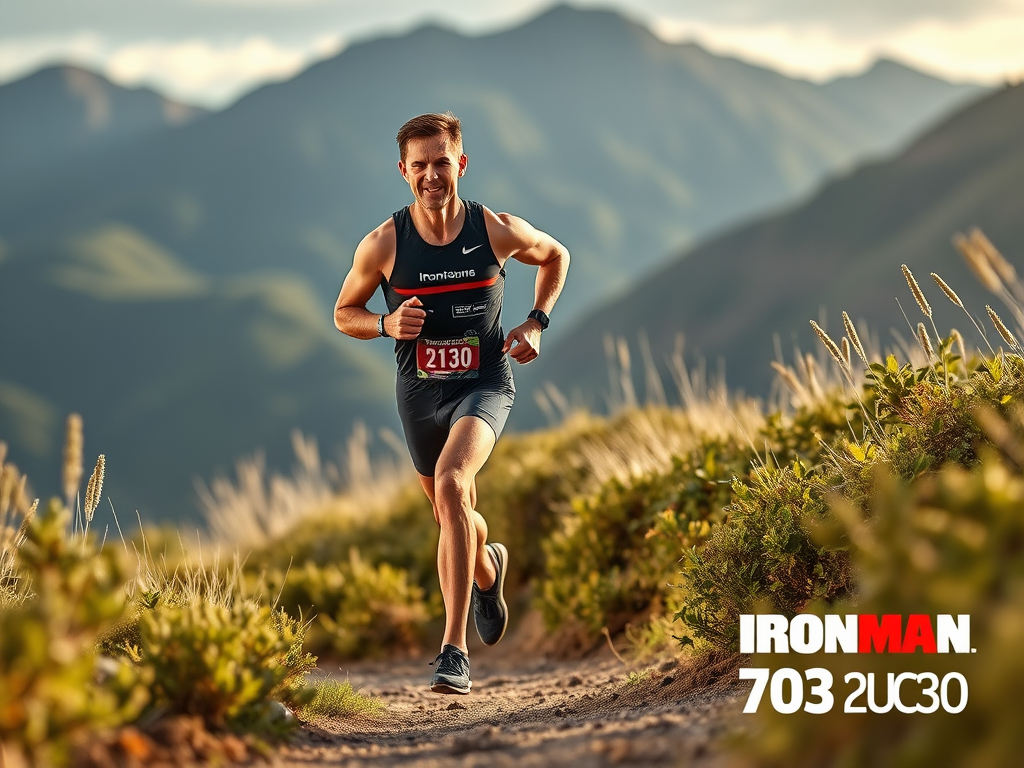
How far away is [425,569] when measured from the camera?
10.4 meters

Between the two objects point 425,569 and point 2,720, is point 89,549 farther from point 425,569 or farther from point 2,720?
point 425,569

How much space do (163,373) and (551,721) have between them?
166525mm

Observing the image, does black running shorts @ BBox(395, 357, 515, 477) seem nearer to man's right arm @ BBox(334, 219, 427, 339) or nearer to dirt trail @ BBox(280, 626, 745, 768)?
man's right arm @ BBox(334, 219, 427, 339)

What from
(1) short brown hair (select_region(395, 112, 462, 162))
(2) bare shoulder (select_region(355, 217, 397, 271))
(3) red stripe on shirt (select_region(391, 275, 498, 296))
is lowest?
(3) red stripe on shirt (select_region(391, 275, 498, 296))

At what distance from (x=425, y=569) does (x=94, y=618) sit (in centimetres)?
782

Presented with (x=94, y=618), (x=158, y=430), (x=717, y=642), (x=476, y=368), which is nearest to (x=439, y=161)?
(x=476, y=368)

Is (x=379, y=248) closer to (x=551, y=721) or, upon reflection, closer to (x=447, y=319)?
(x=447, y=319)

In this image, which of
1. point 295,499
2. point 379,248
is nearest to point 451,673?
point 379,248

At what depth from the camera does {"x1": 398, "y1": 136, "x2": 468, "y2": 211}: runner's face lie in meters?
5.16

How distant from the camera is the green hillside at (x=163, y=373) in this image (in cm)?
13500

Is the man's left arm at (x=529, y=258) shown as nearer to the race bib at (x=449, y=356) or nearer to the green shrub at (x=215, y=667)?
the race bib at (x=449, y=356)

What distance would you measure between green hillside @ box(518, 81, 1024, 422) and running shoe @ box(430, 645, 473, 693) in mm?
46766

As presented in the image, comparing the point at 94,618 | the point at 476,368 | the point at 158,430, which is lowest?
the point at 94,618

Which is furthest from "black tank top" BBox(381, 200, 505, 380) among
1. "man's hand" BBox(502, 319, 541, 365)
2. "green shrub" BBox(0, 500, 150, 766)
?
"green shrub" BBox(0, 500, 150, 766)
